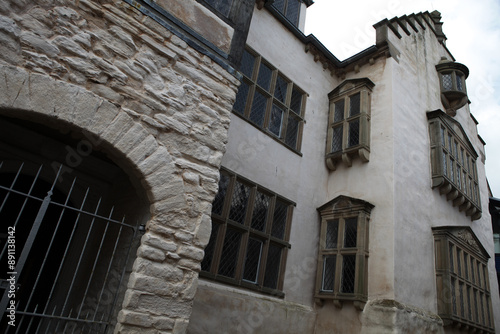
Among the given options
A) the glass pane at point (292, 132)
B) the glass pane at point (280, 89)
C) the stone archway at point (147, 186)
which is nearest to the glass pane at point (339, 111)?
the glass pane at point (292, 132)

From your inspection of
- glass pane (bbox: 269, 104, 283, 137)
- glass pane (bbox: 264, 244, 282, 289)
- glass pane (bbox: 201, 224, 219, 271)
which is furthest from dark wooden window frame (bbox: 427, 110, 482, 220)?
glass pane (bbox: 201, 224, 219, 271)

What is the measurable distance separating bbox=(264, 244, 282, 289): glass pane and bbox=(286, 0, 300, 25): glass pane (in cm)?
537

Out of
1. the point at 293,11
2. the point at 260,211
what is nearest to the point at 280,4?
the point at 293,11

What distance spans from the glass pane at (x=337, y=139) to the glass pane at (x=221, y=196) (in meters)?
2.78

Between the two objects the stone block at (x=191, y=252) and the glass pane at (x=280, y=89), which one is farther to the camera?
the glass pane at (x=280, y=89)

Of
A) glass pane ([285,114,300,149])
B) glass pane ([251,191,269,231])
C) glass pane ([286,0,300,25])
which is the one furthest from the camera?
glass pane ([286,0,300,25])

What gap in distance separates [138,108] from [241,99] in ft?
10.1

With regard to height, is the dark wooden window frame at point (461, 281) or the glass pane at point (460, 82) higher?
the glass pane at point (460, 82)

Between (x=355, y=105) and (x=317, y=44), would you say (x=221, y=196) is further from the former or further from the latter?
(x=317, y=44)

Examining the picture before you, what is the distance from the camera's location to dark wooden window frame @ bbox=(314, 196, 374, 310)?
557 centimetres

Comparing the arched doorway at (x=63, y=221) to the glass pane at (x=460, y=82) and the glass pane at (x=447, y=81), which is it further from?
the glass pane at (x=460, y=82)

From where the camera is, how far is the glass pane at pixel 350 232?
6000 mm

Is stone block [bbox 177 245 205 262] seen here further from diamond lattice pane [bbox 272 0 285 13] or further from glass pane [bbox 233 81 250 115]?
diamond lattice pane [bbox 272 0 285 13]

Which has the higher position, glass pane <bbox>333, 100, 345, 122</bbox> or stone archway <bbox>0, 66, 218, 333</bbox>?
glass pane <bbox>333, 100, 345, 122</bbox>
